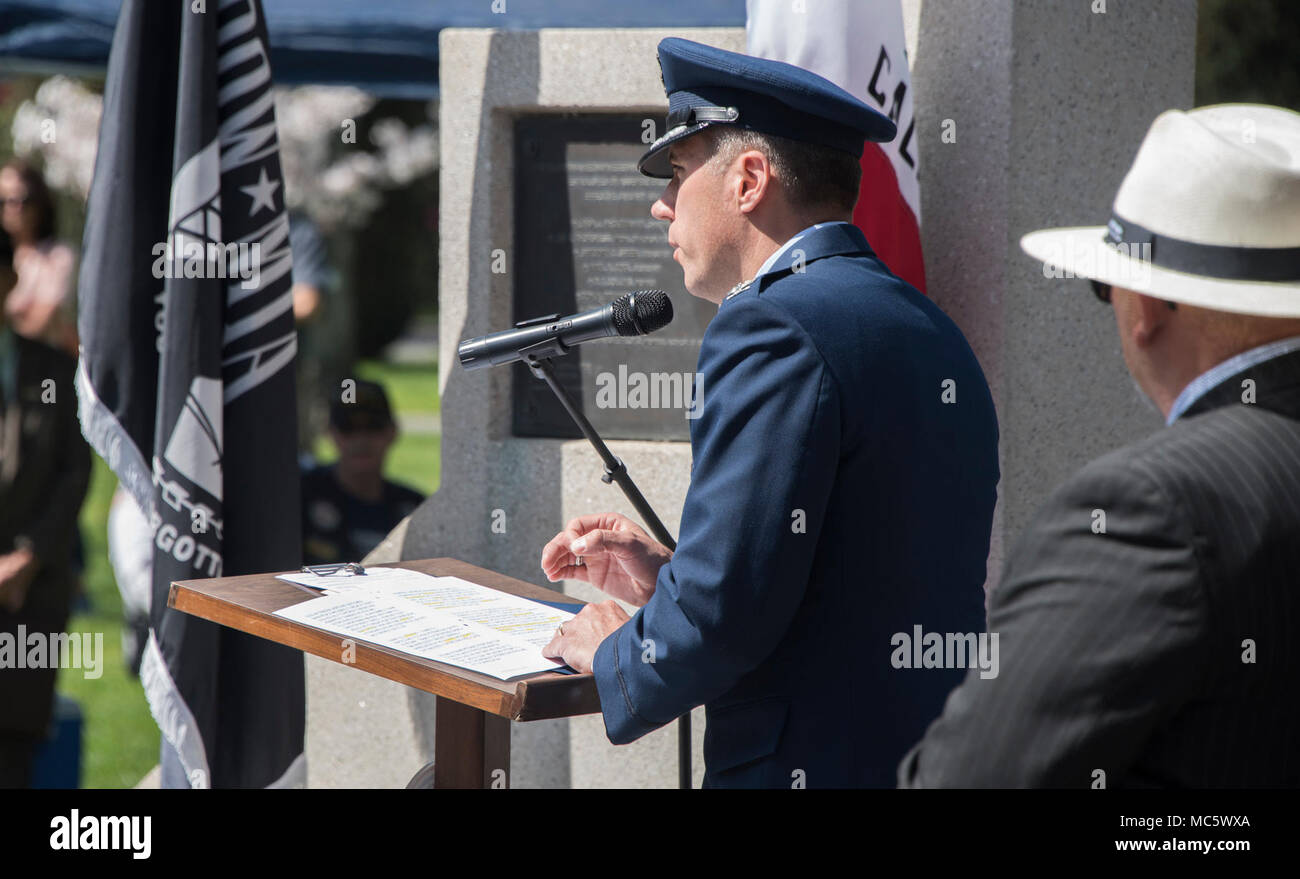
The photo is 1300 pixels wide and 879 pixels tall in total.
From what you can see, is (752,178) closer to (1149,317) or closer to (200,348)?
(1149,317)

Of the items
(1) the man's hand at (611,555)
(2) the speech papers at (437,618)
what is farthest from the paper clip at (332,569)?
(1) the man's hand at (611,555)

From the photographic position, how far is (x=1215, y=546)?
1.31 meters

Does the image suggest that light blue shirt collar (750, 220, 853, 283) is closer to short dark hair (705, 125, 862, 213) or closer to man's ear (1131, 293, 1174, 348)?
short dark hair (705, 125, 862, 213)

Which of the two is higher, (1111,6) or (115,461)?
(1111,6)

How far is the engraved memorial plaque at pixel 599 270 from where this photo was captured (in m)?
3.47

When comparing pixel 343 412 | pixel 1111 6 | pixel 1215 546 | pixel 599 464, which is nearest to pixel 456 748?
pixel 599 464

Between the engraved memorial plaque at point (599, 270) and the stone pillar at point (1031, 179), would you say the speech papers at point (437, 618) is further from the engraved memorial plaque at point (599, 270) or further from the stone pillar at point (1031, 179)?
the stone pillar at point (1031, 179)

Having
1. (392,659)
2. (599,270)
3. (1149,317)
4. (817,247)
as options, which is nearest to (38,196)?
(599,270)

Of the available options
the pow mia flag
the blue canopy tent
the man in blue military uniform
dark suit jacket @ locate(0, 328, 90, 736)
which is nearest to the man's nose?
the man in blue military uniform

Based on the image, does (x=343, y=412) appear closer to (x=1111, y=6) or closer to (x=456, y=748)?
(x=456, y=748)

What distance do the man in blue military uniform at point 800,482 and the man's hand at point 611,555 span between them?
0.25m

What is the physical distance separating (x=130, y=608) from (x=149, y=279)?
2.80m

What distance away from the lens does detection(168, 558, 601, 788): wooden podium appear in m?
2.00
